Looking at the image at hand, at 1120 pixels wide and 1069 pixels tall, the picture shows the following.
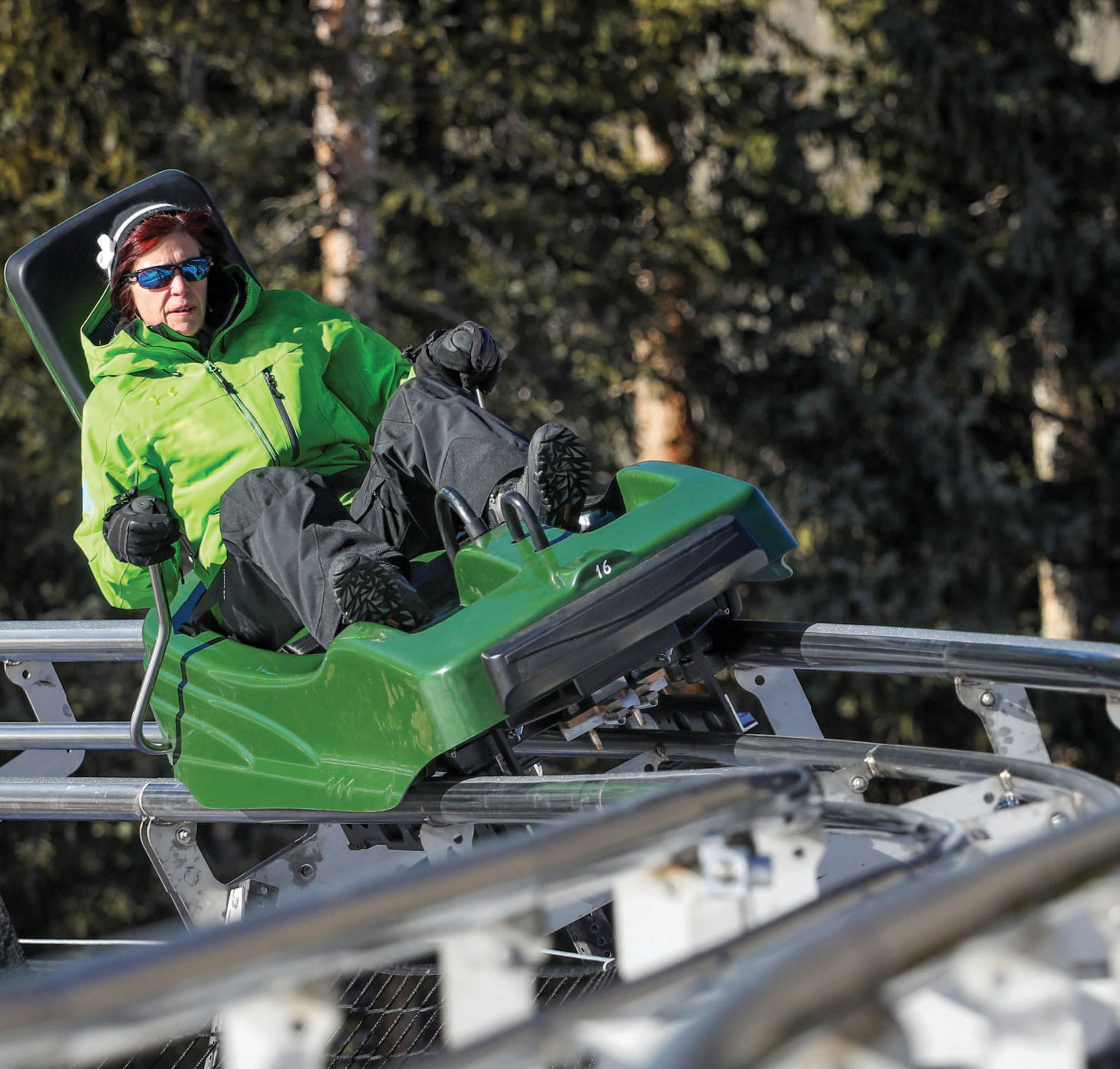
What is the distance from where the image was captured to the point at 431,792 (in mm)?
2750

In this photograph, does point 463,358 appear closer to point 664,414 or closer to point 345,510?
point 345,510

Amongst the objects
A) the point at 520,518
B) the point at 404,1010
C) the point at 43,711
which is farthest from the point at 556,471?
the point at 43,711

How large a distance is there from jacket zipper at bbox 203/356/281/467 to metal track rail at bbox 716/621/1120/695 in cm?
106

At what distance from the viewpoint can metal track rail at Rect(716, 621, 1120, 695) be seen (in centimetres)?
255

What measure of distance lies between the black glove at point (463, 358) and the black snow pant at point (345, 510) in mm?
45

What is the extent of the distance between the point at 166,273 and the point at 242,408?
0.39 meters

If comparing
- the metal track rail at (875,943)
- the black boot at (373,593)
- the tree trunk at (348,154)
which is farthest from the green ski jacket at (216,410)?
the tree trunk at (348,154)

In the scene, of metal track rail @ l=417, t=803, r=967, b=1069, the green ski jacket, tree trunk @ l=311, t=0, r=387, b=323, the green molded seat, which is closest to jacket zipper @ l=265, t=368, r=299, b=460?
the green ski jacket

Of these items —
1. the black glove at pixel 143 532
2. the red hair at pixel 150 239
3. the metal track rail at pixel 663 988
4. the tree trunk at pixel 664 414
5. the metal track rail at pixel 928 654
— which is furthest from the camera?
the tree trunk at pixel 664 414

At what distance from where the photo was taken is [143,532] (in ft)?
10.3

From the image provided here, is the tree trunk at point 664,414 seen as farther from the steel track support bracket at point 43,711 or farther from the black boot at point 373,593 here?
the black boot at point 373,593

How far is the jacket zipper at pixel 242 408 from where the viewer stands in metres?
3.46

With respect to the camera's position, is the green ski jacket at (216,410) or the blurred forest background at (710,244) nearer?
the green ski jacket at (216,410)

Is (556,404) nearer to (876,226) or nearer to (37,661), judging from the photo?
(876,226)
